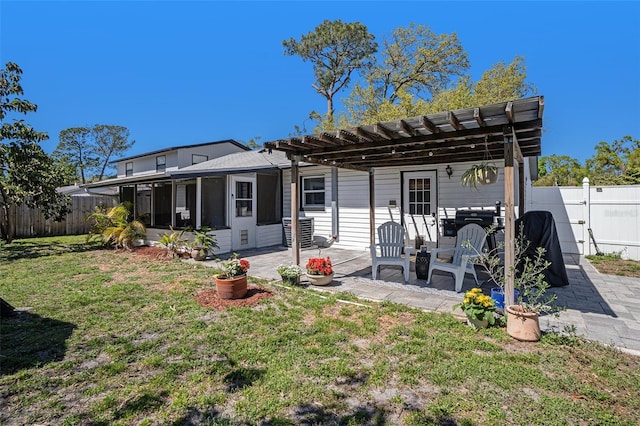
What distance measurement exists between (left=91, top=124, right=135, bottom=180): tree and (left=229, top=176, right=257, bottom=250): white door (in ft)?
113

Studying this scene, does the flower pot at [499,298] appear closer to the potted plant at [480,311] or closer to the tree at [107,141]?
the potted plant at [480,311]

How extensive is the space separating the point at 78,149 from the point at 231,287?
40.4 metres

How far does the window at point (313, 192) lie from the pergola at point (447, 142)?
2.58 metres

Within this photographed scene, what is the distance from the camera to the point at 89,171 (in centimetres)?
3541

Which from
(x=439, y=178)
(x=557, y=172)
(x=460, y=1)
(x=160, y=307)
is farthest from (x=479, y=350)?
(x=557, y=172)

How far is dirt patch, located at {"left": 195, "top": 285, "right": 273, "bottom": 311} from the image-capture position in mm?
4348

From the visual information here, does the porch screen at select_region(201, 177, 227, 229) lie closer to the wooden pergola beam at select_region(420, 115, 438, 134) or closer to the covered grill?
the covered grill

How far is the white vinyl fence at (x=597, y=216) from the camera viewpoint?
7076 millimetres

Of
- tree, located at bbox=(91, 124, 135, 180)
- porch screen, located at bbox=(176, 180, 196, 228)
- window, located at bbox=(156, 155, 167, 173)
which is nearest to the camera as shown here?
porch screen, located at bbox=(176, 180, 196, 228)

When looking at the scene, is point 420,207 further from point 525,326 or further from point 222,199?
point 222,199

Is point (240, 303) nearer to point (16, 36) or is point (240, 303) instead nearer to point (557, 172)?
point (16, 36)

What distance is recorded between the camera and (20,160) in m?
9.18

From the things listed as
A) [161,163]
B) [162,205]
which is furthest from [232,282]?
[161,163]

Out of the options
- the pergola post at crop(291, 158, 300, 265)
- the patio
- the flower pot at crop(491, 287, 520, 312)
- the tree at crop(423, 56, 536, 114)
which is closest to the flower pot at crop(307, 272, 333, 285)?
the patio
